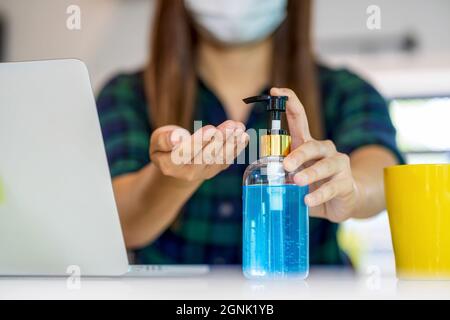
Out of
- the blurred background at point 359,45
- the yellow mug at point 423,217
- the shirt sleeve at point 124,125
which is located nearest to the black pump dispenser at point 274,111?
the yellow mug at point 423,217

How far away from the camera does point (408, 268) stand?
564mm

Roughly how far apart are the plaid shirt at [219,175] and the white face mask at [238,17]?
121 mm

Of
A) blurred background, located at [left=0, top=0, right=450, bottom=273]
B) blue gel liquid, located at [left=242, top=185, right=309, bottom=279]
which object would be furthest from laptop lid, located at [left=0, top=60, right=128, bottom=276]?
blurred background, located at [left=0, top=0, right=450, bottom=273]

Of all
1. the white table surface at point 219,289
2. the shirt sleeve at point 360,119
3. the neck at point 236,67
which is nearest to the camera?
the white table surface at point 219,289

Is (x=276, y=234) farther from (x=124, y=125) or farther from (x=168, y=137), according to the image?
(x=124, y=125)

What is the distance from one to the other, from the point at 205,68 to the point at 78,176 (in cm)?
71

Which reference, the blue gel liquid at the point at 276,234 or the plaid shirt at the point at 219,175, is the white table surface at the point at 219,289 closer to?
the blue gel liquid at the point at 276,234

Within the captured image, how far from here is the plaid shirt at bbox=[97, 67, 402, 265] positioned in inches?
41.8

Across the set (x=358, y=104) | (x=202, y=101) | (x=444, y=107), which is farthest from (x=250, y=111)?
(x=444, y=107)

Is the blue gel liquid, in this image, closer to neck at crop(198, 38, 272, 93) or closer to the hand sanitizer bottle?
the hand sanitizer bottle

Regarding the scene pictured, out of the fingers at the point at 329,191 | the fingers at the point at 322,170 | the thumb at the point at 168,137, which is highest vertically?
the thumb at the point at 168,137

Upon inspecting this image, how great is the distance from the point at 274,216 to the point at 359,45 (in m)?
1.75

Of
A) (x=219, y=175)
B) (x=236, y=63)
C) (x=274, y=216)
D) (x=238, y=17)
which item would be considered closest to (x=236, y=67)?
(x=236, y=63)

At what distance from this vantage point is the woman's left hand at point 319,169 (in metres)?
0.53
